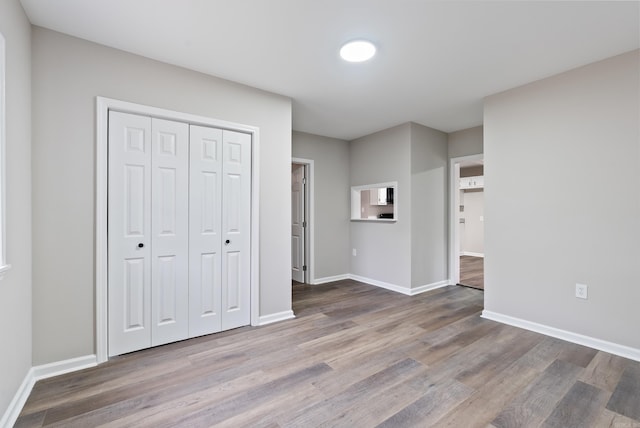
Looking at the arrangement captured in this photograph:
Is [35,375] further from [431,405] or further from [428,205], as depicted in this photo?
[428,205]

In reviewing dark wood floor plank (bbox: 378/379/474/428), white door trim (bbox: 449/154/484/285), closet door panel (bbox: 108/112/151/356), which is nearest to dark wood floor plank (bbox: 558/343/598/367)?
dark wood floor plank (bbox: 378/379/474/428)

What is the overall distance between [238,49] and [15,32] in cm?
136

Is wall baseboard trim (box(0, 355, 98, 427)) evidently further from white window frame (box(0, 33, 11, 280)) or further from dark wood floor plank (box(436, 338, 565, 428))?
dark wood floor plank (box(436, 338, 565, 428))

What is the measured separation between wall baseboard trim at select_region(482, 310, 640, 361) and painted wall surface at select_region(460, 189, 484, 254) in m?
4.89

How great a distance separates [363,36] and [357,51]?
163mm

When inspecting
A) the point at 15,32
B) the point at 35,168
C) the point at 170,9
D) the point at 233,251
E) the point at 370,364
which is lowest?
the point at 370,364

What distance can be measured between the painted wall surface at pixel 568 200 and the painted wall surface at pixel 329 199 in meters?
2.41

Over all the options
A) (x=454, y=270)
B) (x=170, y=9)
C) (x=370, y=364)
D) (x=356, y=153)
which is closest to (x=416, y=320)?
(x=370, y=364)

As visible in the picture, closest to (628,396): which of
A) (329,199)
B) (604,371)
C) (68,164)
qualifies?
(604,371)

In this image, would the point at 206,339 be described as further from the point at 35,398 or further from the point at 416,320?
the point at 416,320

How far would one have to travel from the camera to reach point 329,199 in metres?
4.98

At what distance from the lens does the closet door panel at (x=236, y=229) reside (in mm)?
2857

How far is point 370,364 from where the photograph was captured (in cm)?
223

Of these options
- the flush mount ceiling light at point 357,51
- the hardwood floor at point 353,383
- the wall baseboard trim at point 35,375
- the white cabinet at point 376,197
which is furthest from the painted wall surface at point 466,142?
the wall baseboard trim at point 35,375
